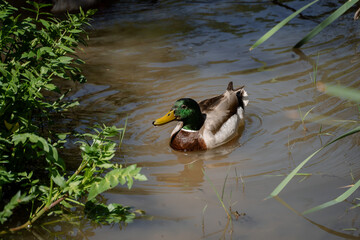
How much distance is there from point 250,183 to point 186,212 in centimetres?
75

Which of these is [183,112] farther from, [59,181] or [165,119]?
[59,181]

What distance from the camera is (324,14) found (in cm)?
942

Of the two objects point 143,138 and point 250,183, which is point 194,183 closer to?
point 250,183

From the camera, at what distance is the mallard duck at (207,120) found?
19.4ft

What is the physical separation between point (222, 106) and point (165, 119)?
2.67 ft

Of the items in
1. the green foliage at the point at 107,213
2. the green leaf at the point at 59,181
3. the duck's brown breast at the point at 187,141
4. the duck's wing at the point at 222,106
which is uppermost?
the green leaf at the point at 59,181

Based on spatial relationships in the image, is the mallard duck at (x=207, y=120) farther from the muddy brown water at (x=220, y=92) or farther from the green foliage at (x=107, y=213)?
the green foliage at (x=107, y=213)

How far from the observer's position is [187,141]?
582 centimetres

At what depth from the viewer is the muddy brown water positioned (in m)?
4.06

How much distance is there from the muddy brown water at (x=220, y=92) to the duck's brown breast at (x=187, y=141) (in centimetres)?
9

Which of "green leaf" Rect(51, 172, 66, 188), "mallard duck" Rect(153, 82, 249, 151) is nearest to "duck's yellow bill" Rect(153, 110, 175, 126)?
"mallard duck" Rect(153, 82, 249, 151)

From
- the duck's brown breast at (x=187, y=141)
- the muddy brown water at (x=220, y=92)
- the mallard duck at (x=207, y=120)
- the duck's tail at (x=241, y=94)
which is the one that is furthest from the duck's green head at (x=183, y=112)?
the duck's tail at (x=241, y=94)

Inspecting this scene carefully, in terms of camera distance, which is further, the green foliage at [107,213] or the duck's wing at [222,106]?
the duck's wing at [222,106]

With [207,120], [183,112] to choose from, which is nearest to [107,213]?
[183,112]
